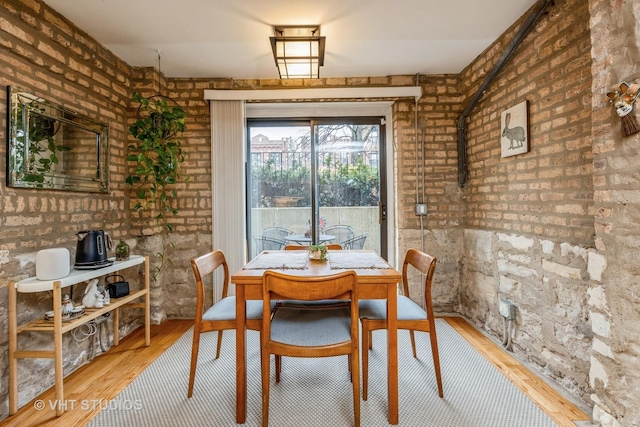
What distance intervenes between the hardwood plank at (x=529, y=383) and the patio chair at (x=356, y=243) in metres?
1.37

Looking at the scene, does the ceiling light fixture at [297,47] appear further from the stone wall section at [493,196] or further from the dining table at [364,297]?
the dining table at [364,297]

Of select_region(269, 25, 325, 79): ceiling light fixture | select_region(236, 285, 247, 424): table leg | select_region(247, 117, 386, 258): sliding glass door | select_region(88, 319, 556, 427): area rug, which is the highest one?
select_region(269, 25, 325, 79): ceiling light fixture

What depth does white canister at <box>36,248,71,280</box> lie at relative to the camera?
1.93 metres

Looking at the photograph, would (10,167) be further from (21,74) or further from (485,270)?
(485,270)

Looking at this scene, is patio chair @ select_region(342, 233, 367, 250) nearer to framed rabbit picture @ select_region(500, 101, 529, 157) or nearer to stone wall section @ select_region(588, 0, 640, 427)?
framed rabbit picture @ select_region(500, 101, 529, 157)

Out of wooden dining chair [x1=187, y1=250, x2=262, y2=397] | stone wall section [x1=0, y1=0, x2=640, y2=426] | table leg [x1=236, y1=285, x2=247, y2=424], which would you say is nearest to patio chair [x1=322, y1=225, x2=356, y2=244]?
stone wall section [x1=0, y1=0, x2=640, y2=426]

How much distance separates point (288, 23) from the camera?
7.97ft

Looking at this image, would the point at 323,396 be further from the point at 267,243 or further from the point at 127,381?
the point at 267,243

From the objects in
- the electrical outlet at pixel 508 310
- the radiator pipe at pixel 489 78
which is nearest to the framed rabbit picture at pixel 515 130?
the radiator pipe at pixel 489 78

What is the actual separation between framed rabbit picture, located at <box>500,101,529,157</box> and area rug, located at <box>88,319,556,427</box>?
1.66m

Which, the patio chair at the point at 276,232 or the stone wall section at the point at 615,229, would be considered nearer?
the stone wall section at the point at 615,229

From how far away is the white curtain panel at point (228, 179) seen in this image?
3.41 meters

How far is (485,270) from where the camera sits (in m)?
2.95

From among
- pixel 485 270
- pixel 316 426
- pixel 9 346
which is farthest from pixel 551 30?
pixel 9 346
